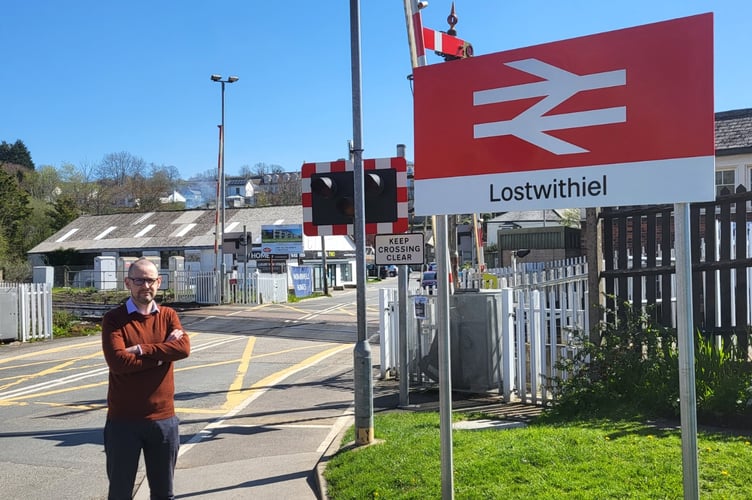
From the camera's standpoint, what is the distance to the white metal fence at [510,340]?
8.54 meters

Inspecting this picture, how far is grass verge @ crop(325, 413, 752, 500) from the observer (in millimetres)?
4613

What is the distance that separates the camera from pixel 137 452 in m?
4.37

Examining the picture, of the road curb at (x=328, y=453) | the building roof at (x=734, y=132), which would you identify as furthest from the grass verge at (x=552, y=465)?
the building roof at (x=734, y=132)

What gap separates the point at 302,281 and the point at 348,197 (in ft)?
110

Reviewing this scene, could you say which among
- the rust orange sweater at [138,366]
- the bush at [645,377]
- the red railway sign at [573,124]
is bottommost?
the bush at [645,377]

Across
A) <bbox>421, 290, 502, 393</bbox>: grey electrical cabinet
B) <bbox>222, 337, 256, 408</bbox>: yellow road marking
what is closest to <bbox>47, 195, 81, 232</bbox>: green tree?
<bbox>222, 337, 256, 408</bbox>: yellow road marking

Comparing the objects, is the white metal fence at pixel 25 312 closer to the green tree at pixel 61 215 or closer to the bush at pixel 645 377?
the bush at pixel 645 377

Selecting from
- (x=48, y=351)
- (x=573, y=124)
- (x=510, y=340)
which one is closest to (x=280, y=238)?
(x=48, y=351)

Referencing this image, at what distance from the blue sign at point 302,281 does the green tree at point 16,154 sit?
8628 centimetres

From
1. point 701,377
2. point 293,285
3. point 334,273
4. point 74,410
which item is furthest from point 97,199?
point 701,377

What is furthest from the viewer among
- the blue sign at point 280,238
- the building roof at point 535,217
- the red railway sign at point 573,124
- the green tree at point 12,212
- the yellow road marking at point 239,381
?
the green tree at point 12,212

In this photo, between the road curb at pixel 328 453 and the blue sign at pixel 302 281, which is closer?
the road curb at pixel 328 453

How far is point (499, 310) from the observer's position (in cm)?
965

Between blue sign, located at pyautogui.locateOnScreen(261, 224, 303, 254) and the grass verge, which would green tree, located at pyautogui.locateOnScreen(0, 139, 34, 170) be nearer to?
blue sign, located at pyautogui.locateOnScreen(261, 224, 303, 254)
